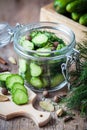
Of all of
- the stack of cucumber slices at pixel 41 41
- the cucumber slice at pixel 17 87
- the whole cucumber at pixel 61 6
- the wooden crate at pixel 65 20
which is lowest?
the cucumber slice at pixel 17 87

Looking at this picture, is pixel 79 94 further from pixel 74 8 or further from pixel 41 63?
pixel 74 8

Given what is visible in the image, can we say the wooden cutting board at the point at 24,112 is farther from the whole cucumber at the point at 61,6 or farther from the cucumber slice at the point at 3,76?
the whole cucumber at the point at 61,6

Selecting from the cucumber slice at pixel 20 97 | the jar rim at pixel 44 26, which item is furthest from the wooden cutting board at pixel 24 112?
the jar rim at pixel 44 26

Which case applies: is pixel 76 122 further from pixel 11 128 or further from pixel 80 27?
pixel 80 27

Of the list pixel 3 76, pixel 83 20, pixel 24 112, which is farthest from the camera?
pixel 83 20

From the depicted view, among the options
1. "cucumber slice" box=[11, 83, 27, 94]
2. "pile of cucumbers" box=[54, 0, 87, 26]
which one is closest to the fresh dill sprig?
"cucumber slice" box=[11, 83, 27, 94]

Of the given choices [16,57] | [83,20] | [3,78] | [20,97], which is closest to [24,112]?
[20,97]

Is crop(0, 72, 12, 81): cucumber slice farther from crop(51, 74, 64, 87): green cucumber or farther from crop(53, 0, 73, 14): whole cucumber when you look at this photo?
crop(53, 0, 73, 14): whole cucumber
